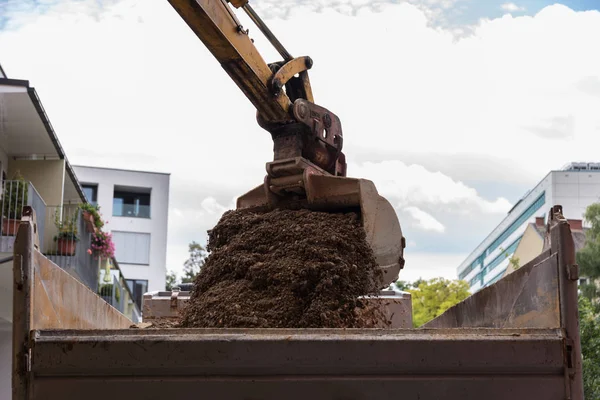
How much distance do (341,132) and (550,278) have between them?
355cm

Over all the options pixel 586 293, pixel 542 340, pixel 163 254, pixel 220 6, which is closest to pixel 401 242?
pixel 220 6

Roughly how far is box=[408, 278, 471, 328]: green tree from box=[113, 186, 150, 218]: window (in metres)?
14.2

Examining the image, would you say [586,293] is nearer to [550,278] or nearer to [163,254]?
[550,278]

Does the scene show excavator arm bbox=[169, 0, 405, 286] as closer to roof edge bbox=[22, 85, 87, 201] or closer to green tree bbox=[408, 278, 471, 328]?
roof edge bbox=[22, 85, 87, 201]

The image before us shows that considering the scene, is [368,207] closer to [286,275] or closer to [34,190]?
[286,275]

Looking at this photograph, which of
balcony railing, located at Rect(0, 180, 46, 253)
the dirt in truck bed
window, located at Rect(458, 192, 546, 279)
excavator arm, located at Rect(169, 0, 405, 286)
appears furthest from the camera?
window, located at Rect(458, 192, 546, 279)

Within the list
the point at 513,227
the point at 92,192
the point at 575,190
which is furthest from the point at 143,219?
the point at 513,227

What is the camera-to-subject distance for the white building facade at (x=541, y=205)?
54.5m

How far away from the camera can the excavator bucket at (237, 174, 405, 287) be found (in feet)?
18.4

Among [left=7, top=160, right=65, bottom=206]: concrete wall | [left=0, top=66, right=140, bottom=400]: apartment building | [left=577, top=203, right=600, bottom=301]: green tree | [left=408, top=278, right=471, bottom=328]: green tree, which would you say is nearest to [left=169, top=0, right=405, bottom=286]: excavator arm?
[left=0, top=66, right=140, bottom=400]: apartment building

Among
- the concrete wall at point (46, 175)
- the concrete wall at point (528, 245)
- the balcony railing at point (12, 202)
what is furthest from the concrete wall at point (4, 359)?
the concrete wall at point (528, 245)

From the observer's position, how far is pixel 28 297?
3.22m

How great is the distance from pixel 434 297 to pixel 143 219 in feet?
48.8

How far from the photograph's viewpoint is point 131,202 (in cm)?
3841
